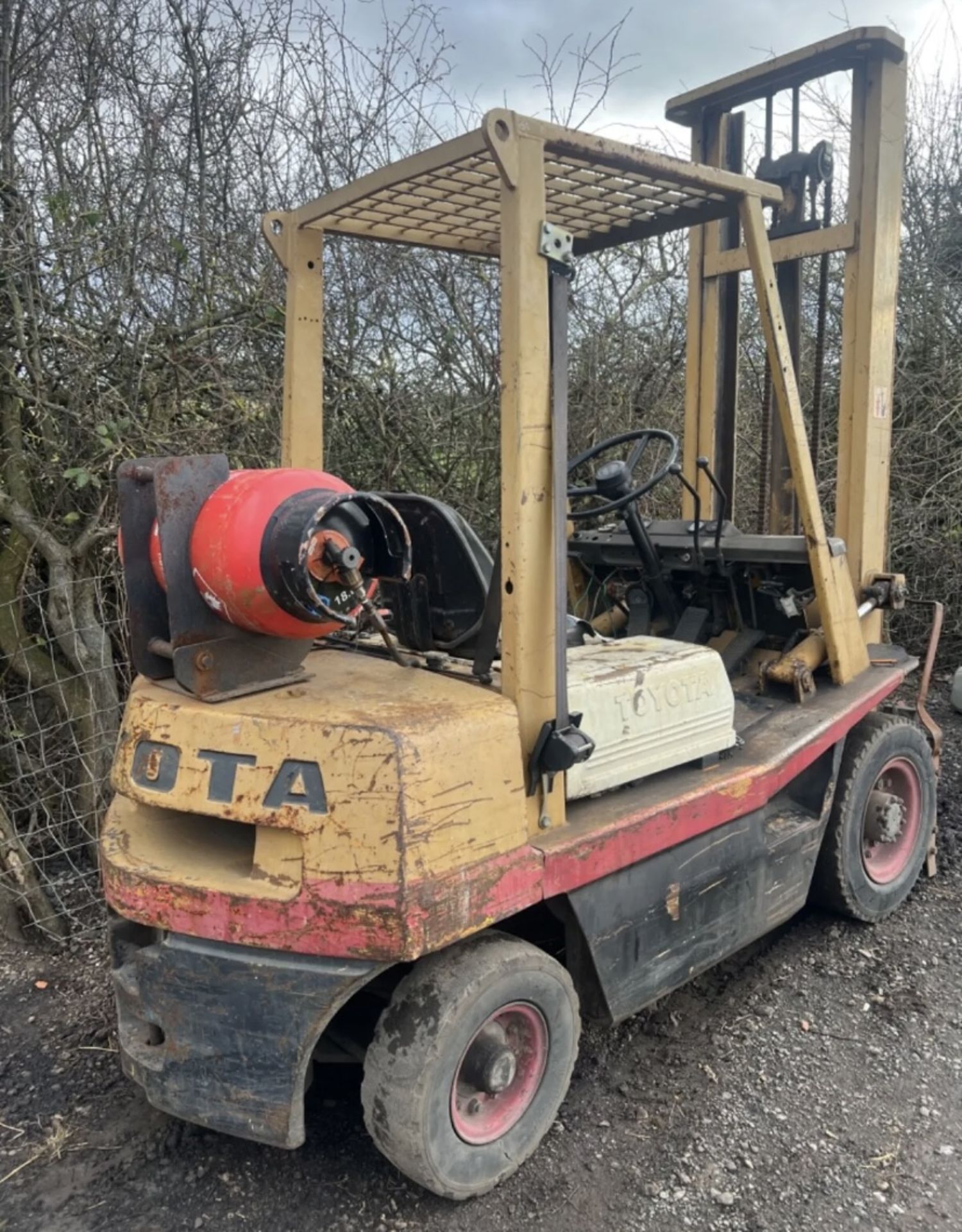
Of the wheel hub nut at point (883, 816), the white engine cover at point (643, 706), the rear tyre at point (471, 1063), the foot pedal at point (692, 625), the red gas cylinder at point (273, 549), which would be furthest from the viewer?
the foot pedal at point (692, 625)

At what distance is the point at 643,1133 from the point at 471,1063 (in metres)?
0.61

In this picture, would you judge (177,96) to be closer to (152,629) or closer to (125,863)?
(152,629)

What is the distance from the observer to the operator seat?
2529 millimetres

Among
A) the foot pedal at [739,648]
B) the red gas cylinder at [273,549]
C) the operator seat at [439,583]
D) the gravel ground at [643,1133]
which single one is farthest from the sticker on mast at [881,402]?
the red gas cylinder at [273,549]

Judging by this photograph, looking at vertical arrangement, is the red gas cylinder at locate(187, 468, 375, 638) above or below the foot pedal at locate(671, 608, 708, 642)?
above

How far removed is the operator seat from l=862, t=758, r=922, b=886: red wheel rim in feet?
6.01

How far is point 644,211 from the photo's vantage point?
306cm

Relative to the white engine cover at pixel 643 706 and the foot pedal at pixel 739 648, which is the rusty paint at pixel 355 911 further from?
the foot pedal at pixel 739 648

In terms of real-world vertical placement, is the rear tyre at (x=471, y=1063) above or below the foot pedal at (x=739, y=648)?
below

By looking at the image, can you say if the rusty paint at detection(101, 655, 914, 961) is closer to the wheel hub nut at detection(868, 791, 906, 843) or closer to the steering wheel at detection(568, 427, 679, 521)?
the steering wheel at detection(568, 427, 679, 521)

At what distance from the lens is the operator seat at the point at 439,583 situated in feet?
8.30

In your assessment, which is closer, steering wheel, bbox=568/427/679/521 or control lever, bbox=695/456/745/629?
steering wheel, bbox=568/427/679/521

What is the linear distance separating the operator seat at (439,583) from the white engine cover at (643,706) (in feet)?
1.03

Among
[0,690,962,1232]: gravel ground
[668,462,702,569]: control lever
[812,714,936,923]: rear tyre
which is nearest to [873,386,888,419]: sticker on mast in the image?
[668,462,702,569]: control lever
